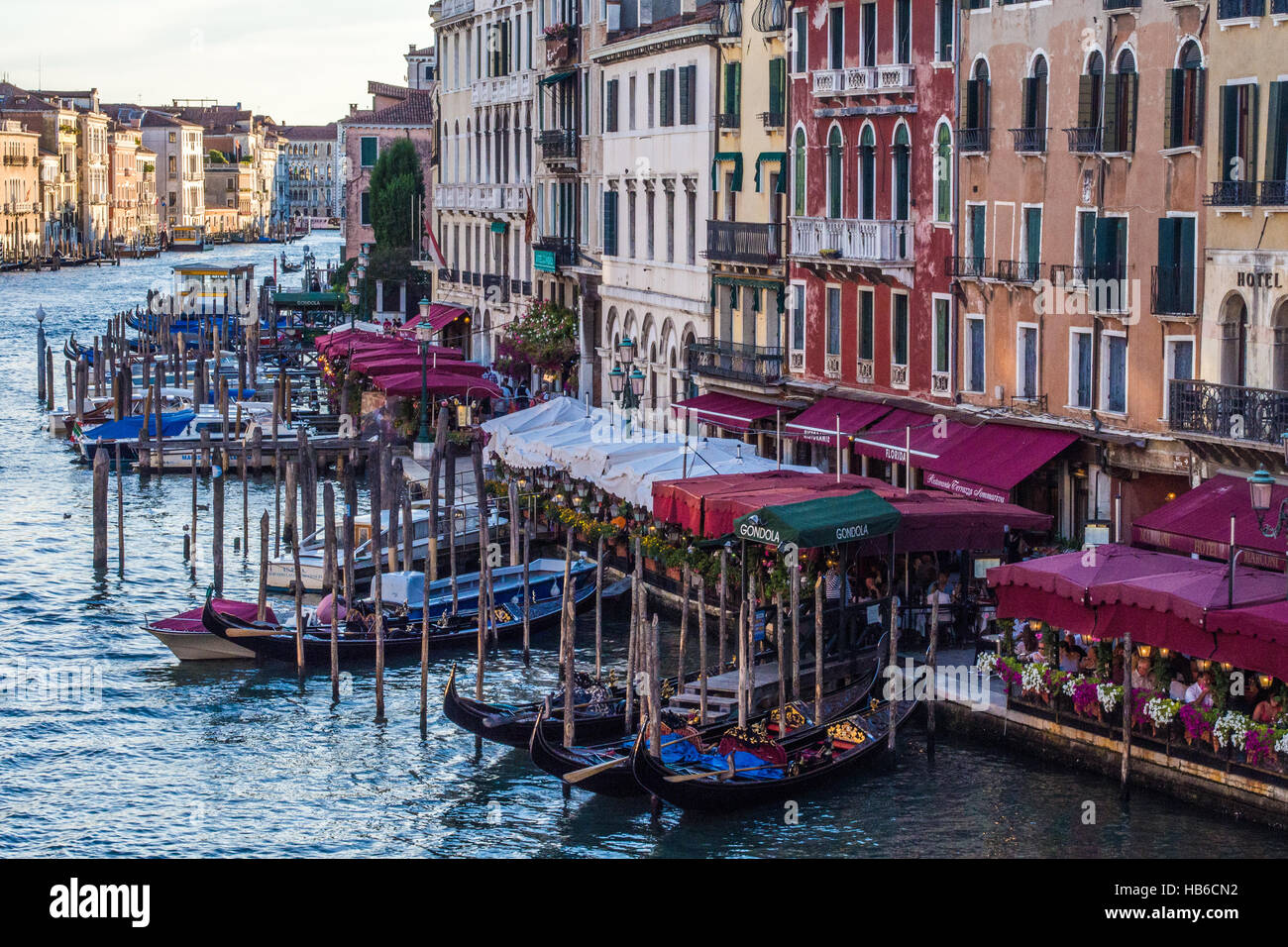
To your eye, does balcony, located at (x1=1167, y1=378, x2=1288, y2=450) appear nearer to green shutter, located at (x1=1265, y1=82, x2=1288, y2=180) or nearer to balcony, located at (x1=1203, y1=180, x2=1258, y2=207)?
balcony, located at (x1=1203, y1=180, x2=1258, y2=207)

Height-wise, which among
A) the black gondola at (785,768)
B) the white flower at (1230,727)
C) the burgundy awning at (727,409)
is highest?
the burgundy awning at (727,409)

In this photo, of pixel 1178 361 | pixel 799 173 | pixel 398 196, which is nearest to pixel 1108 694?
pixel 1178 361

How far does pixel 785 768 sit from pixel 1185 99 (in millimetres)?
11448

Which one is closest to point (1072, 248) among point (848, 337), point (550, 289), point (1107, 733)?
point (848, 337)

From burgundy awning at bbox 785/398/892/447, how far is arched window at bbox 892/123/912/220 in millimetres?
3532

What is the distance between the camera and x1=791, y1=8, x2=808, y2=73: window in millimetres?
40906

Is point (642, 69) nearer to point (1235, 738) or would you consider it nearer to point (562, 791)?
point (562, 791)

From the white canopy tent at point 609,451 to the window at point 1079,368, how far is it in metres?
5.06

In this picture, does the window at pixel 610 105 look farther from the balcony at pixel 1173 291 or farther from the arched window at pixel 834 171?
the balcony at pixel 1173 291

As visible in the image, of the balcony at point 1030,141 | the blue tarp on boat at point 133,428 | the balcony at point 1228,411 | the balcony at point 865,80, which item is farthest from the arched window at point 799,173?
the blue tarp on boat at point 133,428

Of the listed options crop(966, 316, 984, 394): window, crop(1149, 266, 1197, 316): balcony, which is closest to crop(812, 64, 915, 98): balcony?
crop(966, 316, 984, 394): window

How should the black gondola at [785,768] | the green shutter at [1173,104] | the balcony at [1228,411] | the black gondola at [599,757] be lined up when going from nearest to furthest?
the black gondola at [785,768], the black gondola at [599,757], the balcony at [1228,411], the green shutter at [1173,104]

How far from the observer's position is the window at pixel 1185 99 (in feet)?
97.3

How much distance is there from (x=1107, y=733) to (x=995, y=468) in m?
8.17
